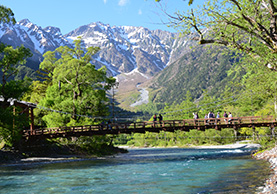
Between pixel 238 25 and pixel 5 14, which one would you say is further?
pixel 5 14

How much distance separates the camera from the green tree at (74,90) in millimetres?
37281

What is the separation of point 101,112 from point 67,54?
9.69 metres

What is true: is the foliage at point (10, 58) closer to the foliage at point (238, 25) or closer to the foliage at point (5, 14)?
the foliage at point (5, 14)

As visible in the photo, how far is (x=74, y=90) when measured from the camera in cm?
3850

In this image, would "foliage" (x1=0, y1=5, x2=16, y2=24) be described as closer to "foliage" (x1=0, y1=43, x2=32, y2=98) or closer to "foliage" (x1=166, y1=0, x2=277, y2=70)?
"foliage" (x1=0, y1=43, x2=32, y2=98)

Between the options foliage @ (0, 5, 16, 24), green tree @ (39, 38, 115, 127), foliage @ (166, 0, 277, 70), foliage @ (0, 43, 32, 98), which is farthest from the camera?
green tree @ (39, 38, 115, 127)

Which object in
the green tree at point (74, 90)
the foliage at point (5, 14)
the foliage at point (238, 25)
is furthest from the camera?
the green tree at point (74, 90)

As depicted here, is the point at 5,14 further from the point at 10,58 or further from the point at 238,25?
the point at 238,25

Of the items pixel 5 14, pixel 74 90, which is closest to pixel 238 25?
pixel 5 14

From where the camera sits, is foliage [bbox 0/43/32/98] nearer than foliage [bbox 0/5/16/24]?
No

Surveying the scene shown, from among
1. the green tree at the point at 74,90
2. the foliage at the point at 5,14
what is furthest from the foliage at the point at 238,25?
the green tree at the point at 74,90

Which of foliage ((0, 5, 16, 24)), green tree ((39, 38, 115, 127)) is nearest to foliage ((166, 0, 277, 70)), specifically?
foliage ((0, 5, 16, 24))

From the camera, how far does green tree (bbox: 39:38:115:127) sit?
1468 inches

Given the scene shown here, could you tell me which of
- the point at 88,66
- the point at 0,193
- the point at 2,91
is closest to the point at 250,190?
the point at 0,193
